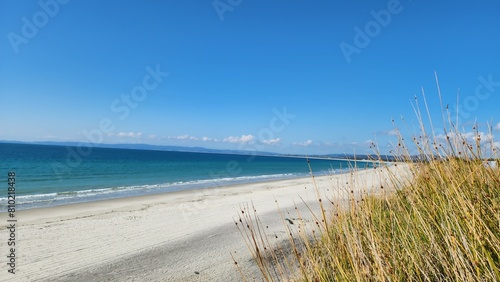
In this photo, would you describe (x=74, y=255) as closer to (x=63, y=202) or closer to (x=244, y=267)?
(x=244, y=267)

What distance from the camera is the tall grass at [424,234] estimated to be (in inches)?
79.3

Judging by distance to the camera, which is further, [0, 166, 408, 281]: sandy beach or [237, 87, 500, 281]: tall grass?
[0, 166, 408, 281]: sandy beach

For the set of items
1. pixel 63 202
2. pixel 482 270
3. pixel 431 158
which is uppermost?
pixel 431 158

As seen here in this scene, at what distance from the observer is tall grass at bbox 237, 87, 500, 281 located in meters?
2.01

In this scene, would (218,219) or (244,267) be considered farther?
(218,219)

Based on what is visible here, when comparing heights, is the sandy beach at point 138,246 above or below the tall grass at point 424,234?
below

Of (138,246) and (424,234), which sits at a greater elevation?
(424,234)

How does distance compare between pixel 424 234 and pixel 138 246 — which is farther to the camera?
pixel 138 246

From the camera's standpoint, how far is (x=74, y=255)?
6.02 metres

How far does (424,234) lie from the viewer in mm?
2732

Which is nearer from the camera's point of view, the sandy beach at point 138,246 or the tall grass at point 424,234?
the tall grass at point 424,234

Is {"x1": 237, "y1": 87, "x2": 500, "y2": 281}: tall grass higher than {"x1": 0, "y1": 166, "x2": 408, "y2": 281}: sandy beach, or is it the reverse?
{"x1": 237, "y1": 87, "x2": 500, "y2": 281}: tall grass

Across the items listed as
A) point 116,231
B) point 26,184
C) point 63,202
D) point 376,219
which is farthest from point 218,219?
point 26,184

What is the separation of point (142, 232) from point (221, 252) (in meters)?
3.40
